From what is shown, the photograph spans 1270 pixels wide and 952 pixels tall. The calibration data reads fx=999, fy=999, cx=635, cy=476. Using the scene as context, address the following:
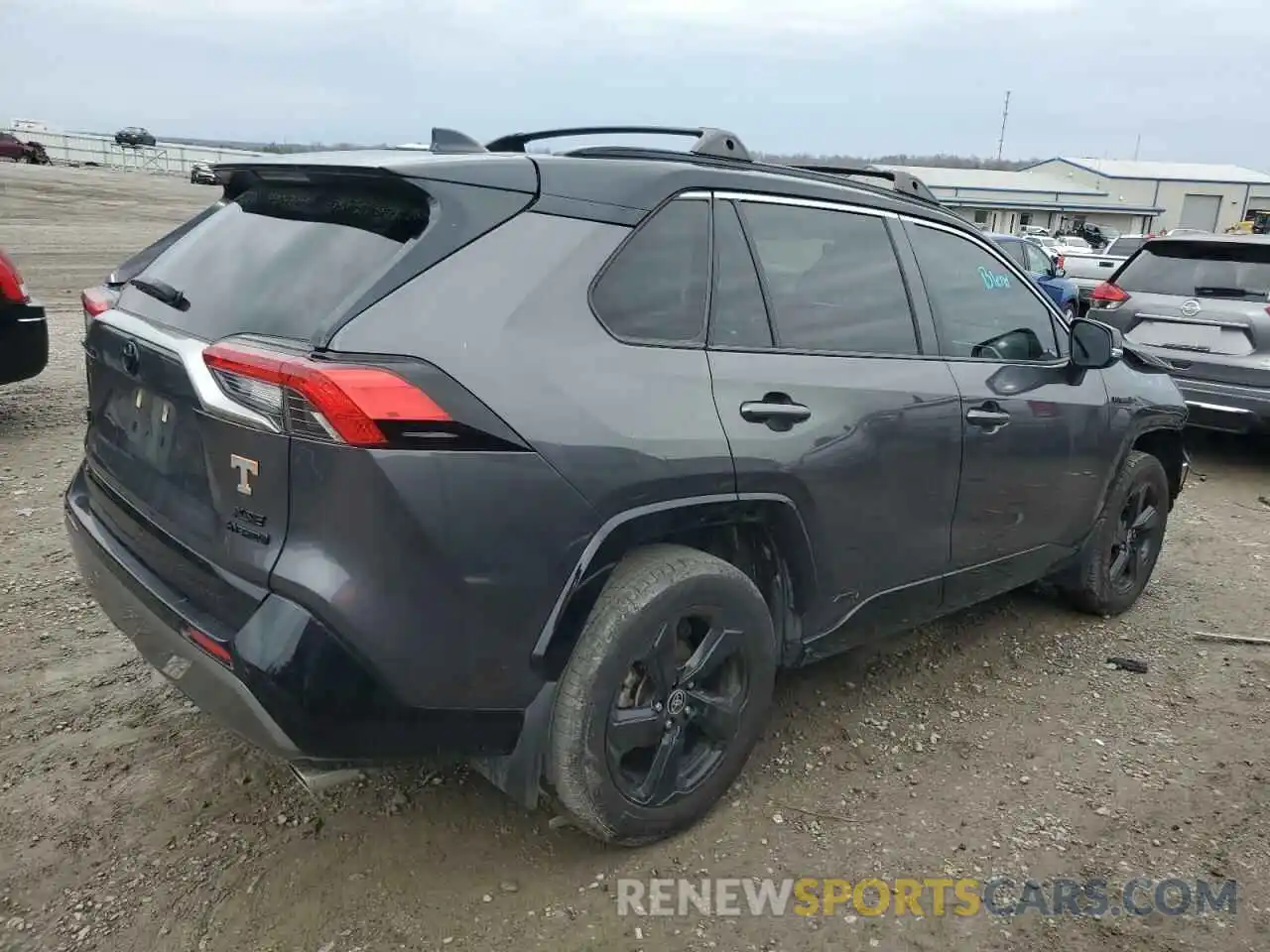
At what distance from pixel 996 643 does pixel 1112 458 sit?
3.00 ft

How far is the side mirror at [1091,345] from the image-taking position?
3.88 metres

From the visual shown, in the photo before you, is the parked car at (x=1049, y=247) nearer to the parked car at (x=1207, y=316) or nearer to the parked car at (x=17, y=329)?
the parked car at (x=1207, y=316)

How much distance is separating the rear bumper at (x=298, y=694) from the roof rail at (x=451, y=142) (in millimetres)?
→ 1309

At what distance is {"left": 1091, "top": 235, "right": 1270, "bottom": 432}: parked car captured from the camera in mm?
6711

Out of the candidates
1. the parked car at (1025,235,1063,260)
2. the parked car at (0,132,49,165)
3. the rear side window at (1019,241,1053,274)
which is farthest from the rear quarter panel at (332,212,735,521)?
the parked car at (0,132,49,165)

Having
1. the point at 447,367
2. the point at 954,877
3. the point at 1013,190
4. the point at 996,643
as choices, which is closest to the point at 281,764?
the point at 447,367

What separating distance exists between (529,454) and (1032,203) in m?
72.7

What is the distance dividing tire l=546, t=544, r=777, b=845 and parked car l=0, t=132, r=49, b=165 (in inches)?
2158

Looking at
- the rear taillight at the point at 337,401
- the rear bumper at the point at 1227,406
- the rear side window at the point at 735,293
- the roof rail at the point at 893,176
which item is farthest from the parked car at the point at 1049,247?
the rear taillight at the point at 337,401

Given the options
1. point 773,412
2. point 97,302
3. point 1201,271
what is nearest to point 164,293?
point 97,302

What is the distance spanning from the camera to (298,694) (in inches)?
82.9

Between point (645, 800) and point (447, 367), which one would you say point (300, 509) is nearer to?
point (447, 367)

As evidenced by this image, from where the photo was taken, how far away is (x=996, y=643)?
4.28 metres

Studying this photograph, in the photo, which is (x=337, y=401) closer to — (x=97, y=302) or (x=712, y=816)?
(x=97, y=302)
